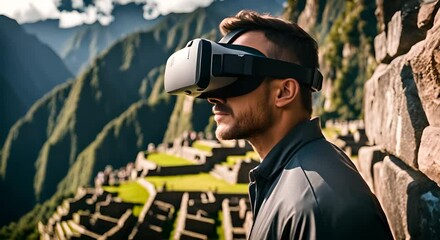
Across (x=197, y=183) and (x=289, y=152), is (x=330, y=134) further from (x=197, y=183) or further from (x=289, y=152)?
(x=289, y=152)

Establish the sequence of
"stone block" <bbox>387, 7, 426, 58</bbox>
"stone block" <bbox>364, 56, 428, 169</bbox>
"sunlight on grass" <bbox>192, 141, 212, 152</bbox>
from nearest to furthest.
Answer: "stone block" <bbox>364, 56, 428, 169</bbox> < "stone block" <bbox>387, 7, 426, 58</bbox> < "sunlight on grass" <bbox>192, 141, 212, 152</bbox>

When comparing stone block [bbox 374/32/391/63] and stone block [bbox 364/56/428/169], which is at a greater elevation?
stone block [bbox 374/32/391/63]

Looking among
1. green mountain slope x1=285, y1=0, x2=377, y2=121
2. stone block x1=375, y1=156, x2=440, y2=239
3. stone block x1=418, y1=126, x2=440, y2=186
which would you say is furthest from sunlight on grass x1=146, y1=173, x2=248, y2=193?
green mountain slope x1=285, y1=0, x2=377, y2=121

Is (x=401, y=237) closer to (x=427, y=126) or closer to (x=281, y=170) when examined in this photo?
(x=427, y=126)

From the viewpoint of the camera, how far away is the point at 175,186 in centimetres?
2986

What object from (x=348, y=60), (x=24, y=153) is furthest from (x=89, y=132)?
(x=348, y=60)

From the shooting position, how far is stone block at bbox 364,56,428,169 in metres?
2.20

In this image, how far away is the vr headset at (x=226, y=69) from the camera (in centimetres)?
190

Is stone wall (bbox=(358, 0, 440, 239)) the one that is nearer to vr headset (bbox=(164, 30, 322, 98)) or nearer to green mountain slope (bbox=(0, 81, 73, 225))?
vr headset (bbox=(164, 30, 322, 98))

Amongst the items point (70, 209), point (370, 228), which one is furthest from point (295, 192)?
point (70, 209)

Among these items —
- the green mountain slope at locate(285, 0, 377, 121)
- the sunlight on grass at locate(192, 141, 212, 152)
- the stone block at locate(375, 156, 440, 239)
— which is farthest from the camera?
the green mountain slope at locate(285, 0, 377, 121)

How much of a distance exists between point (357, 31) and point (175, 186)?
4494 centimetres

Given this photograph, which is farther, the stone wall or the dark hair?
the dark hair

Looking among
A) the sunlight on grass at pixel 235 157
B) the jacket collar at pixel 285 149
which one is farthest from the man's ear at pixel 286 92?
the sunlight on grass at pixel 235 157
